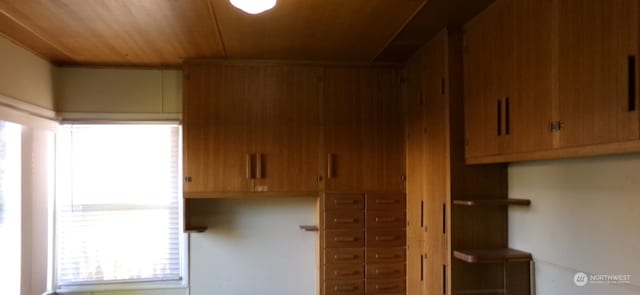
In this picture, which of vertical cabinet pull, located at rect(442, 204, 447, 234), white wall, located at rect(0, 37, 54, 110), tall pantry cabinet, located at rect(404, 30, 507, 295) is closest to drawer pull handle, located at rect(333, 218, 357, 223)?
tall pantry cabinet, located at rect(404, 30, 507, 295)

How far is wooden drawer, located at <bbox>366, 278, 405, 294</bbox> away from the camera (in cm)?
348

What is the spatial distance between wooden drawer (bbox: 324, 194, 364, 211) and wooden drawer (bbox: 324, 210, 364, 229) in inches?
1.2

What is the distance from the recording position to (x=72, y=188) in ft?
12.0

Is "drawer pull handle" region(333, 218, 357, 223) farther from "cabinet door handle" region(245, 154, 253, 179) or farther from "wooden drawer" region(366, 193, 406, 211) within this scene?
"cabinet door handle" region(245, 154, 253, 179)

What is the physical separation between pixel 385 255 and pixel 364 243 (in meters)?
0.19

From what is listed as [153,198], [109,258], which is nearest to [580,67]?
[153,198]

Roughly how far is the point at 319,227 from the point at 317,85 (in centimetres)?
110

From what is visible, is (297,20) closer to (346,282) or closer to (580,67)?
(580,67)

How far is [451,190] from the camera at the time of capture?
255 centimetres

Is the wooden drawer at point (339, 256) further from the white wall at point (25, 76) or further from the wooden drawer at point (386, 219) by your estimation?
the white wall at point (25, 76)

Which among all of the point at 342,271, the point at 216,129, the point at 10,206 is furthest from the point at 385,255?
the point at 10,206

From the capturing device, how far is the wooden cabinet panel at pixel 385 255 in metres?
3.48

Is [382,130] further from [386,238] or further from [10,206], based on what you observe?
[10,206]

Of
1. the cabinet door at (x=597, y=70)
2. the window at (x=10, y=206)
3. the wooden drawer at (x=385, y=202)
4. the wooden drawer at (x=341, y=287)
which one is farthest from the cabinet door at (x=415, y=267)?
the window at (x=10, y=206)
